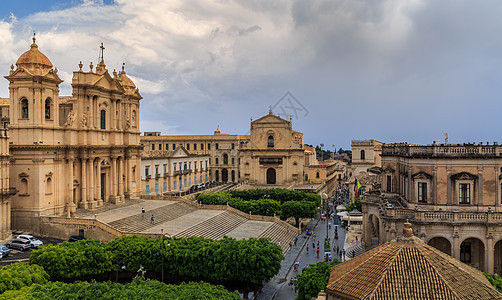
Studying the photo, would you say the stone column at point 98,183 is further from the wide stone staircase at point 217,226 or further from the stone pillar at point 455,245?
the stone pillar at point 455,245

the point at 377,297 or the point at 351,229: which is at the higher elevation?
the point at 377,297

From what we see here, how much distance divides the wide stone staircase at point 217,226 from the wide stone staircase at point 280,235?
400cm

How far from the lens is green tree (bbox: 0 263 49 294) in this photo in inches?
881

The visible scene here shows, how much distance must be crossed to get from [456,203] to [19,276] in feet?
104

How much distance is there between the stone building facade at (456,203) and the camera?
101 ft

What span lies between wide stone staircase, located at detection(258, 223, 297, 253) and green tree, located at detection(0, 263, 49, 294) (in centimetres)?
2269

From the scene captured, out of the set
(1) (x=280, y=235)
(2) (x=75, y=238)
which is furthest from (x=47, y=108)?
(1) (x=280, y=235)

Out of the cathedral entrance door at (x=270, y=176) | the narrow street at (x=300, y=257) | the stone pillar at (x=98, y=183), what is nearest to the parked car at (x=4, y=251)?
the stone pillar at (x=98, y=183)

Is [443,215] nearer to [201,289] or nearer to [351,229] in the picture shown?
[201,289]

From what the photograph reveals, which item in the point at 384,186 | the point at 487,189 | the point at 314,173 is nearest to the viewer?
the point at 487,189

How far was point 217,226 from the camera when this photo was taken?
149ft

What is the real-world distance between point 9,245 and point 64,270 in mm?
10735

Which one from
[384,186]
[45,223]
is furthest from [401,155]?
[45,223]

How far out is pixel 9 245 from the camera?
114ft
